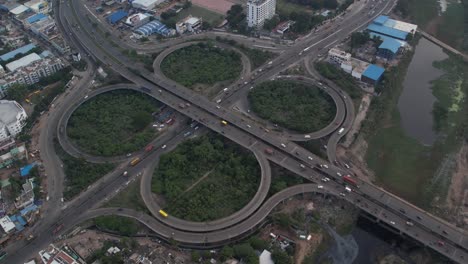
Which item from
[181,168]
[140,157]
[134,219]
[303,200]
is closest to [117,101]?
[140,157]

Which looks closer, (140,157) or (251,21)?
(140,157)

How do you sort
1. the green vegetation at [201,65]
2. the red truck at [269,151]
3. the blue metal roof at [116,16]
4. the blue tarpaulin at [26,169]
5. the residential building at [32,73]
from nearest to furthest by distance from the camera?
the blue tarpaulin at [26,169] < the red truck at [269,151] < the residential building at [32,73] < the green vegetation at [201,65] < the blue metal roof at [116,16]

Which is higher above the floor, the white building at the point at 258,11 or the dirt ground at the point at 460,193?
the white building at the point at 258,11

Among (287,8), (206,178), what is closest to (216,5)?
(287,8)

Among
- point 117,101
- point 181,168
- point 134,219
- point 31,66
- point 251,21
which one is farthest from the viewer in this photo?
point 251,21

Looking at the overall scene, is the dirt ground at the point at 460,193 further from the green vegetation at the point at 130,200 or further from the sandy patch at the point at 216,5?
the sandy patch at the point at 216,5

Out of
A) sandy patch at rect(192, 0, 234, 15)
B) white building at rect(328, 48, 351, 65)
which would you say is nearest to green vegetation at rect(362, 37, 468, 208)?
white building at rect(328, 48, 351, 65)

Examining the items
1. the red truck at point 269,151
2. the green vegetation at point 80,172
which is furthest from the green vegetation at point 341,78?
the green vegetation at point 80,172

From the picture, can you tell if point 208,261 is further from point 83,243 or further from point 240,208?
point 83,243
